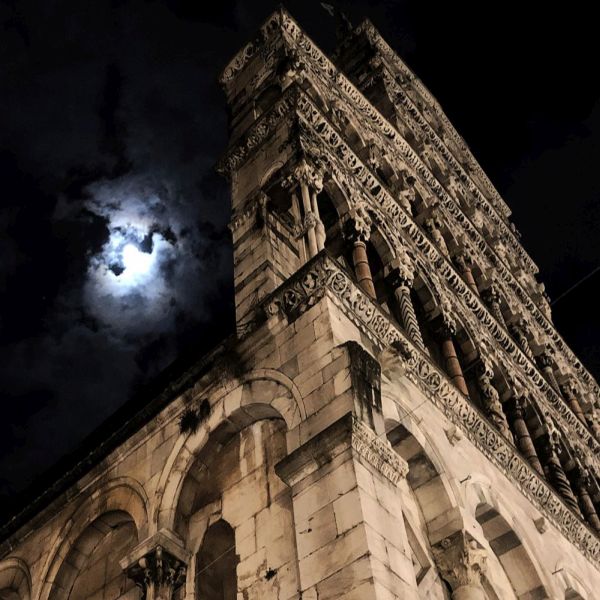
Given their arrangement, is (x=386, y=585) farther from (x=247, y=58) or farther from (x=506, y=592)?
(x=247, y=58)

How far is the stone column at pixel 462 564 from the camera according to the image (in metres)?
9.42

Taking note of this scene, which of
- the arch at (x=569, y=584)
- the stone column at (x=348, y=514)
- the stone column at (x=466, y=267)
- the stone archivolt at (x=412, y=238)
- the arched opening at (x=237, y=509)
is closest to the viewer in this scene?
the stone column at (x=348, y=514)

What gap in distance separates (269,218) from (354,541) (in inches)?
274

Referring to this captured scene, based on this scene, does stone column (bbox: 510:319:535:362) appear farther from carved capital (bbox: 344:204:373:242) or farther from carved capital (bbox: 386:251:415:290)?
carved capital (bbox: 344:204:373:242)

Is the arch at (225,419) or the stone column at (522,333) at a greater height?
the stone column at (522,333)

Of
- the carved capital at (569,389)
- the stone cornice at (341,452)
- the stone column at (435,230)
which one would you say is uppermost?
the stone column at (435,230)

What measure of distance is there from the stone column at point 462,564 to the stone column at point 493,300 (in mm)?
9265

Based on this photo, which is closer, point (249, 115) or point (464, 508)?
point (464, 508)

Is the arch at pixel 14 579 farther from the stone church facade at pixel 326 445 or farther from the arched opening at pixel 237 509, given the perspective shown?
the arched opening at pixel 237 509

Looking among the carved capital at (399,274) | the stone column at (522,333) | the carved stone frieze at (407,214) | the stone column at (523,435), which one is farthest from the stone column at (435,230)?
the stone column at (523,435)

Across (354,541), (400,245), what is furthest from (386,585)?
(400,245)

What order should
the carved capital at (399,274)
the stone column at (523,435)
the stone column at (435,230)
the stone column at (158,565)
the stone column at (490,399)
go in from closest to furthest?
the stone column at (158,565) → the stone column at (490,399) → the carved capital at (399,274) → the stone column at (523,435) → the stone column at (435,230)

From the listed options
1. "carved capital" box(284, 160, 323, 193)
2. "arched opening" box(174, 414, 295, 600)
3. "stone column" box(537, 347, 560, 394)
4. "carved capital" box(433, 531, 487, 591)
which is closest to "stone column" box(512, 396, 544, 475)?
"stone column" box(537, 347, 560, 394)

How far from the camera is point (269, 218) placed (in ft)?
44.0
